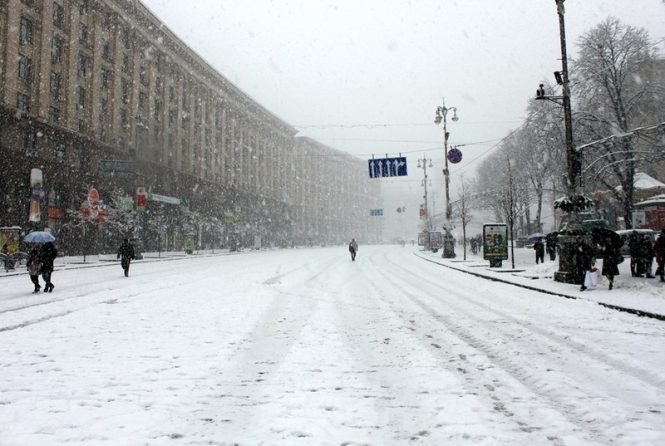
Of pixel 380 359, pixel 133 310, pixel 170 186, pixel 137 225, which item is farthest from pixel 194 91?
pixel 380 359

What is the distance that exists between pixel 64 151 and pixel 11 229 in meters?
12.4

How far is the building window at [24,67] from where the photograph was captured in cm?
3209

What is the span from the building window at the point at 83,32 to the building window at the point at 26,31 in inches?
221

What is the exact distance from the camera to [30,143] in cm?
3173

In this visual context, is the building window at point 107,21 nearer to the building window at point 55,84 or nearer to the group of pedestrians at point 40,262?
the building window at point 55,84

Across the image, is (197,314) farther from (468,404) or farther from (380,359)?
(468,404)

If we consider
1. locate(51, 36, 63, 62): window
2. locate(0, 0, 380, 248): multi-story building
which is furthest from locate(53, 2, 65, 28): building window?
locate(51, 36, 63, 62): window

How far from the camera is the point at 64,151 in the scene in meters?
35.0

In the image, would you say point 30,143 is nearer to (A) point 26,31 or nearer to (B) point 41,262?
(A) point 26,31

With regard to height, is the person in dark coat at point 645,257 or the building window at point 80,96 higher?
the building window at point 80,96

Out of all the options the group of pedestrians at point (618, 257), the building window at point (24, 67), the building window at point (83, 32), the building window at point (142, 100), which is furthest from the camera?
the building window at point (142, 100)

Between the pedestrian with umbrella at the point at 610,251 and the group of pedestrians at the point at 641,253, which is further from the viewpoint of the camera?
the group of pedestrians at the point at 641,253

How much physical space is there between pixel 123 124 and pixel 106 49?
6789mm

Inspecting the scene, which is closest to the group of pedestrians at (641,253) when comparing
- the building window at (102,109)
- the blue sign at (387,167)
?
the blue sign at (387,167)
